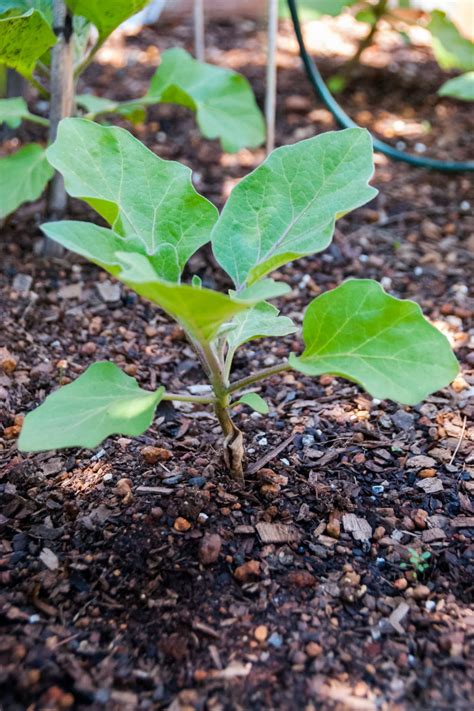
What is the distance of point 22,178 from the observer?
2.06 m

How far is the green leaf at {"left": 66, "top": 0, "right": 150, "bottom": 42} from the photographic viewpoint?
182 cm

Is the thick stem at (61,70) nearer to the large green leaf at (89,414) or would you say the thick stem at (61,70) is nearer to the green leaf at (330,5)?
the large green leaf at (89,414)

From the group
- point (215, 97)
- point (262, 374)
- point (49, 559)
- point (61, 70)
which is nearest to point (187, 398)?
point (262, 374)

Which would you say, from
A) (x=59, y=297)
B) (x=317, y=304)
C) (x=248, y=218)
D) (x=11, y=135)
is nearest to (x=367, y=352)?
(x=317, y=304)

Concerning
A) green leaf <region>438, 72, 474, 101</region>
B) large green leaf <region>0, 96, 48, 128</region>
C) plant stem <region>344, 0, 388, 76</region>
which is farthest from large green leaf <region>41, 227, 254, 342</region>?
plant stem <region>344, 0, 388, 76</region>

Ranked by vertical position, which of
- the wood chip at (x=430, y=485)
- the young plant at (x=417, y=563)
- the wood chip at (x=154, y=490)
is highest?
the wood chip at (x=154, y=490)

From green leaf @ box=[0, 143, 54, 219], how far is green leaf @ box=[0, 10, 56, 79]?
271 millimetres

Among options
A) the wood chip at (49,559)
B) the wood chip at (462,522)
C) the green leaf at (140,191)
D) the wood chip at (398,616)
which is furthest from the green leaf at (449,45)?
the wood chip at (49,559)

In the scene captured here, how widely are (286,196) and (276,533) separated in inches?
24.6

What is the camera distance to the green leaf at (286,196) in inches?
54.1

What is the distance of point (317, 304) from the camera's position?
4.36 feet

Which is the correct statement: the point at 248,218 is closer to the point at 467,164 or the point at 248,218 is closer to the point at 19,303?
the point at 19,303

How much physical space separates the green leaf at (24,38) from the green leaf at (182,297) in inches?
33.6

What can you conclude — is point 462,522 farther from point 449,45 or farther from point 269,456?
point 449,45
